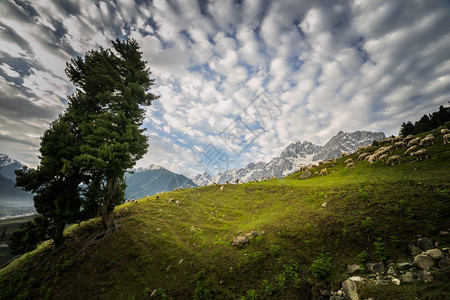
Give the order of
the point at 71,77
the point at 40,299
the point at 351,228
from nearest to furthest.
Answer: the point at 351,228
the point at 40,299
the point at 71,77

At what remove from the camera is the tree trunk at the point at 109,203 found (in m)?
18.9

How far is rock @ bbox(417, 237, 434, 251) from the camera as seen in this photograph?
23.3ft

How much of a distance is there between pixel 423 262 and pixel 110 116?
1001 inches

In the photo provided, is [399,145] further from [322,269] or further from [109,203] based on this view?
[109,203]

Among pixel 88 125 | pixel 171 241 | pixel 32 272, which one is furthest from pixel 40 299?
pixel 88 125

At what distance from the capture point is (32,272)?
17.0m

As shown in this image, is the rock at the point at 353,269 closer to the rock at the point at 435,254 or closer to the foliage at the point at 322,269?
the foliage at the point at 322,269

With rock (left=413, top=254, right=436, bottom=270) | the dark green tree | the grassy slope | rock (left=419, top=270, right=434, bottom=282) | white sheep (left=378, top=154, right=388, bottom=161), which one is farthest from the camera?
white sheep (left=378, top=154, right=388, bottom=161)

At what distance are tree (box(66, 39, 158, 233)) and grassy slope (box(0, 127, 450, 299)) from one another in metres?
5.16

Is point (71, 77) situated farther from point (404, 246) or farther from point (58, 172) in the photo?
point (404, 246)

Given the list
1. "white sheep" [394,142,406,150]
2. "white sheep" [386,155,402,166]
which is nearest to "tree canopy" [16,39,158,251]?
"white sheep" [386,155,402,166]

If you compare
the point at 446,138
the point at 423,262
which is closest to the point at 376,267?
the point at 423,262

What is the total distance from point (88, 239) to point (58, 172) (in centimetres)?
827

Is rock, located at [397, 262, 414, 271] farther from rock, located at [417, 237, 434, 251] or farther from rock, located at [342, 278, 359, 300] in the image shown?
rock, located at [342, 278, 359, 300]
